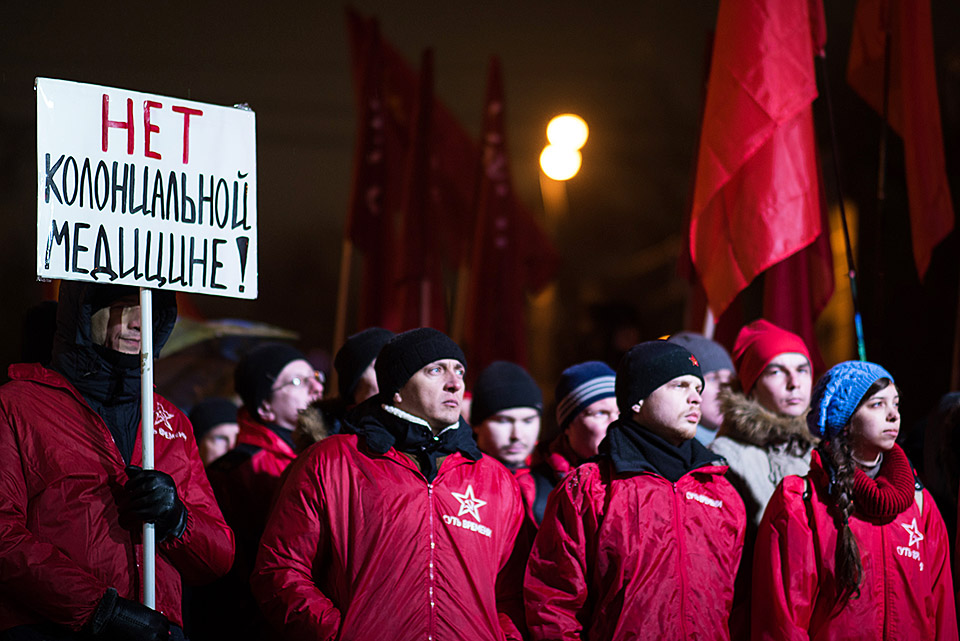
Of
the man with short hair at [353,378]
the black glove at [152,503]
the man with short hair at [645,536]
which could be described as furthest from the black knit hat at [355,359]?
the black glove at [152,503]

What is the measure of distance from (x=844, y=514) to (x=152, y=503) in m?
2.54

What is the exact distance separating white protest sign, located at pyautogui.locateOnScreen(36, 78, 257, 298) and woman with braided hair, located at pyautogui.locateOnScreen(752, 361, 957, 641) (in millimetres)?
2231

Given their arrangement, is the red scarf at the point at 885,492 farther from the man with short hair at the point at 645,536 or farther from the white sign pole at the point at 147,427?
the white sign pole at the point at 147,427

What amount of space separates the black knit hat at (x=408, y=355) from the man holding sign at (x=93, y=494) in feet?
2.51

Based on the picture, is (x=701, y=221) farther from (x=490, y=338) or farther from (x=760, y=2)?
(x=490, y=338)

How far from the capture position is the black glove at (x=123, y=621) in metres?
3.10

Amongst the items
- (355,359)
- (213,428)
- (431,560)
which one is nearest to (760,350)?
(355,359)

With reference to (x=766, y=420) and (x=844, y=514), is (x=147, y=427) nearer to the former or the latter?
(x=844, y=514)

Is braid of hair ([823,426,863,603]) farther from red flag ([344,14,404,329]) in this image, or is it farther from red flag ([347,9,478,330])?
red flag ([344,14,404,329])

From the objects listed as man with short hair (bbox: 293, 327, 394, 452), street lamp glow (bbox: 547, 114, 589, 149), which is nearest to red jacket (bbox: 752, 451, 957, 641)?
man with short hair (bbox: 293, 327, 394, 452)

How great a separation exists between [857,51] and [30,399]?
535cm

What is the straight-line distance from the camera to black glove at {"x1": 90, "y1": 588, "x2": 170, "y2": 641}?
3098 millimetres

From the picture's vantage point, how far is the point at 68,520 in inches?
126

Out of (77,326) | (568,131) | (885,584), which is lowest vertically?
(885,584)
